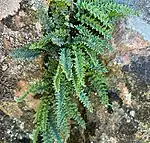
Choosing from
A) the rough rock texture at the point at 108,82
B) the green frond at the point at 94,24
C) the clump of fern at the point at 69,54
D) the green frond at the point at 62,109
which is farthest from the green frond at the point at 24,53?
the green frond at the point at 94,24

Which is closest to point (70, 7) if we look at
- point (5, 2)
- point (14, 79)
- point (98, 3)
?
point (98, 3)

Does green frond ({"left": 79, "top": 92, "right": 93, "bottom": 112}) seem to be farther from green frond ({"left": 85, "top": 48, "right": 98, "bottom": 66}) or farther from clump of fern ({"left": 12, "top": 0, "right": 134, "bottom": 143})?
green frond ({"left": 85, "top": 48, "right": 98, "bottom": 66})

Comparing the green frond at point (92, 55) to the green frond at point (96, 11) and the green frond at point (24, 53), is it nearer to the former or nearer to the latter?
the green frond at point (96, 11)

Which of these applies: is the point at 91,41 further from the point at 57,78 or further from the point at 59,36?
the point at 57,78

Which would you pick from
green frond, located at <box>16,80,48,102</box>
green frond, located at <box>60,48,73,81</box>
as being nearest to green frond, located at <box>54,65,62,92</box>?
green frond, located at <box>60,48,73,81</box>

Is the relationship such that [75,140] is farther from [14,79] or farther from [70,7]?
[70,7]

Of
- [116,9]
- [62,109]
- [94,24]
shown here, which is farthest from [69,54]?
[116,9]
